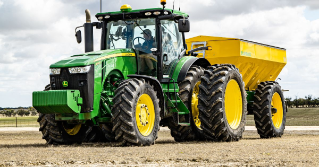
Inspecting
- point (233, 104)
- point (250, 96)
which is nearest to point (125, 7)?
point (233, 104)

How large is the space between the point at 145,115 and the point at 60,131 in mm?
2067

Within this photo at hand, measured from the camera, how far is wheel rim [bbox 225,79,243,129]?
1186 cm

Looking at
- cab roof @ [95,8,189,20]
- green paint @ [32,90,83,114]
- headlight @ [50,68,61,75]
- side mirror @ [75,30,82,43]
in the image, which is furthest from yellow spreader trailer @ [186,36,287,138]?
green paint @ [32,90,83,114]

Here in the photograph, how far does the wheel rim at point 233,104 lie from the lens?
11859mm

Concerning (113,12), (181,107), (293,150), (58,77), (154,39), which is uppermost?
(113,12)

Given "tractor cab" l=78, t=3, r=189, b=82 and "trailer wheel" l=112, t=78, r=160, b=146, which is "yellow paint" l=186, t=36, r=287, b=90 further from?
"trailer wheel" l=112, t=78, r=160, b=146

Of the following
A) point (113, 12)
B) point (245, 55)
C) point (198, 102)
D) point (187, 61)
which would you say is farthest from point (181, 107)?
point (245, 55)

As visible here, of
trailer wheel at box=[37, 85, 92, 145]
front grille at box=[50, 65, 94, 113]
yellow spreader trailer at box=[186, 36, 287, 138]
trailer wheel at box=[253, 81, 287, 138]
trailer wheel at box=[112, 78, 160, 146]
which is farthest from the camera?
trailer wheel at box=[253, 81, 287, 138]

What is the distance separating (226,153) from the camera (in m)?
8.22

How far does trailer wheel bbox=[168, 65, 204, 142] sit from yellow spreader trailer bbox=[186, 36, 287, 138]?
1.08 meters

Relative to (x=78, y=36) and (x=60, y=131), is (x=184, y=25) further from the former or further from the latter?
(x=60, y=131)

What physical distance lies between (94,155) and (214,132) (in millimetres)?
3705

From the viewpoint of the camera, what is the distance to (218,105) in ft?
35.0

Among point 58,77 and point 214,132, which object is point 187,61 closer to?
point 214,132
